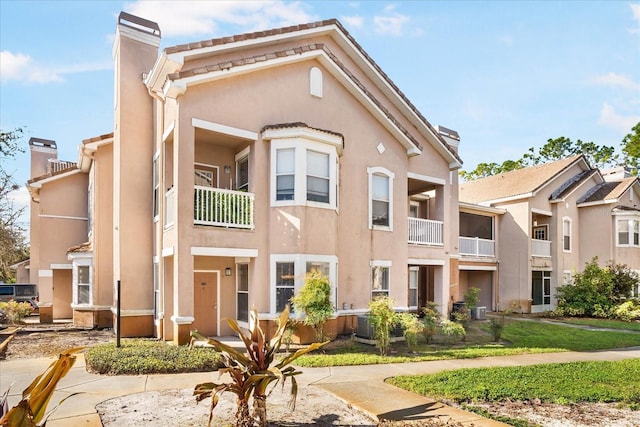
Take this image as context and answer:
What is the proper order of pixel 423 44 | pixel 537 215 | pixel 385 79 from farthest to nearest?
pixel 537 215 → pixel 385 79 → pixel 423 44

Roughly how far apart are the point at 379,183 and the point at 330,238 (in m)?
3.49

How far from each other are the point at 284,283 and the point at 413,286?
962 centimetres

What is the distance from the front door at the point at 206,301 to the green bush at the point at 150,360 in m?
3.26

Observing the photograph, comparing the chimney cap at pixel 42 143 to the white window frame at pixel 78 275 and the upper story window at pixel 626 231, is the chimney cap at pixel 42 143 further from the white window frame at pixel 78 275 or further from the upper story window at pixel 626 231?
the upper story window at pixel 626 231

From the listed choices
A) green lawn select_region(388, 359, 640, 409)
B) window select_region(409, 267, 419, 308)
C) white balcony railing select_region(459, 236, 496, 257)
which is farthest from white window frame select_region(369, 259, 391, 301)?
white balcony railing select_region(459, 236, 496, 257)

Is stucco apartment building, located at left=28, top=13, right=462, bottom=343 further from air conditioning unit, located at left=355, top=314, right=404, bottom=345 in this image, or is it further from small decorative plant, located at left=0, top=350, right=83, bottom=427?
small decorative plant, located at left=0, top=350, right=83, bottom=427

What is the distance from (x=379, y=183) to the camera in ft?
54.3

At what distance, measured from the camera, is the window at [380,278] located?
52.6 feet

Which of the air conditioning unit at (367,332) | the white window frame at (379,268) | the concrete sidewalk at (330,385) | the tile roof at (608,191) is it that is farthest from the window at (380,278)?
the tile roof at (608,191)

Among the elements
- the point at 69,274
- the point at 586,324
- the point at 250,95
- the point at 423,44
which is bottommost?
the point at 586,324

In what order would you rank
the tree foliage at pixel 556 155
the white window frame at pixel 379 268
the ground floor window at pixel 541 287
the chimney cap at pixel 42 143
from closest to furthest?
1. the white window frame at pixel 379 268
2. the chimney cap at pixel 42 143
3. the ground floor window at pixel 541 287
4. the tree foliage at pixel 556 155

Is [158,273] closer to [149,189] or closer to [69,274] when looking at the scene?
[149,189]

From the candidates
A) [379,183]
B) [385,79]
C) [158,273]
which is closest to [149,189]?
[158,273]

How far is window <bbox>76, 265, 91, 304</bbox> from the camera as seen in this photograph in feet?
59.8
